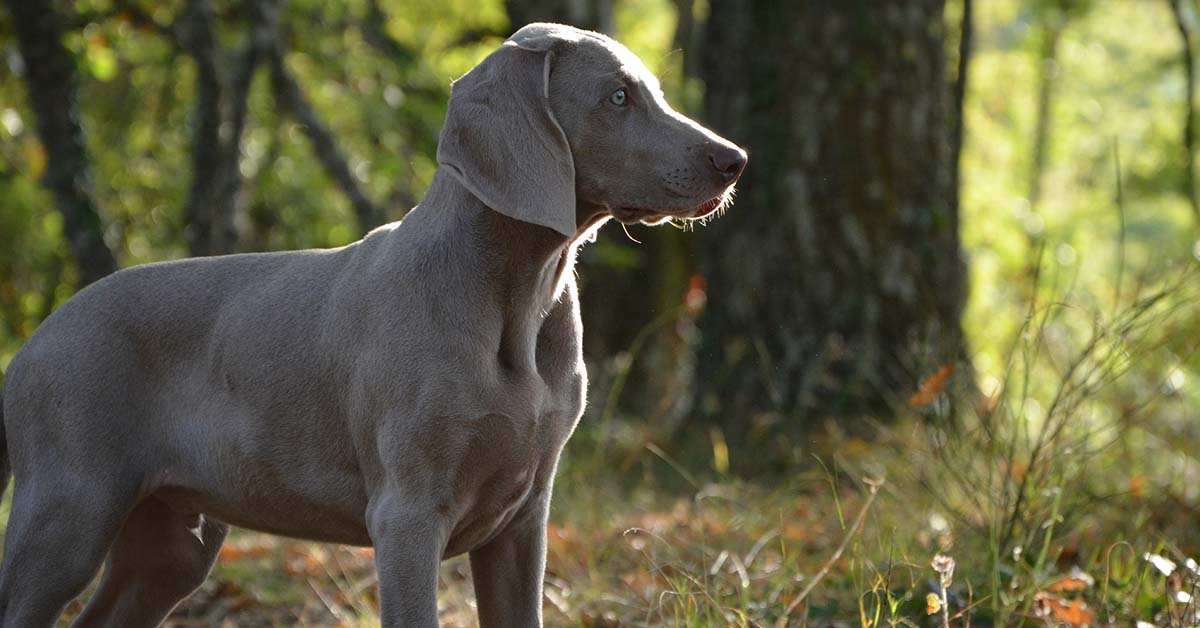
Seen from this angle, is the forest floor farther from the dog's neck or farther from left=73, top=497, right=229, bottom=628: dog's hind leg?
the dog's neck

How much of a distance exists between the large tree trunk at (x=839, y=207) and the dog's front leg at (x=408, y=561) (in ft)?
13.5

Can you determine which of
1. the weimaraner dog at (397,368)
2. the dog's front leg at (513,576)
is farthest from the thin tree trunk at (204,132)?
the dog's front leg at (513,576)

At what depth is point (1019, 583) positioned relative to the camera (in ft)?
13.8

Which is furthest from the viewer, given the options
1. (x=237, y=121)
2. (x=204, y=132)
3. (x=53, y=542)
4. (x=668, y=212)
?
(x=237, y=121)

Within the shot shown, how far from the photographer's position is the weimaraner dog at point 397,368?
312cm

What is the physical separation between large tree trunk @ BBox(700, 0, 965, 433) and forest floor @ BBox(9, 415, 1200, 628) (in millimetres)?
581

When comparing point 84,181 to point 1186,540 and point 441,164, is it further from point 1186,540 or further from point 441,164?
point 1186,540

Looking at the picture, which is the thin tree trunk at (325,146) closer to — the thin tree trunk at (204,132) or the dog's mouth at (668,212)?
the thin tree trunk at (204,132)

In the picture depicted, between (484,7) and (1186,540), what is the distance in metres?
10.8

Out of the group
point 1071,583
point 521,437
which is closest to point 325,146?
point 521,437

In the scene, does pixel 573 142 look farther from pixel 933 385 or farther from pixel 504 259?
pixel 933 385

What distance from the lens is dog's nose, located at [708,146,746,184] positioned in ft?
10.4

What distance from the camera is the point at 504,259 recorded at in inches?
128

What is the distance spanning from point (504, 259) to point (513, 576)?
835 millimetres
